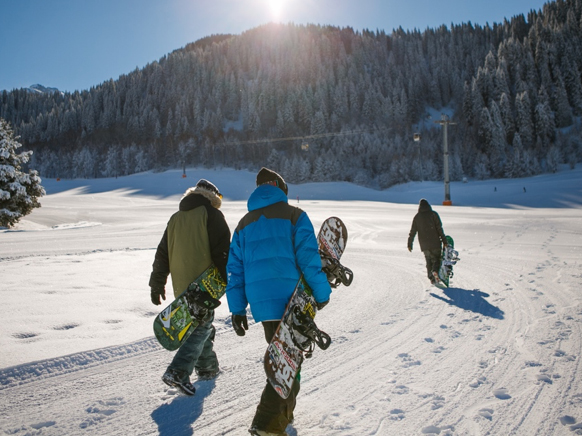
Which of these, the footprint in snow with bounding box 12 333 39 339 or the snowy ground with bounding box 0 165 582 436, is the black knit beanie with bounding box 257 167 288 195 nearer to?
the snowy ground with bounding box 0 165 582 436

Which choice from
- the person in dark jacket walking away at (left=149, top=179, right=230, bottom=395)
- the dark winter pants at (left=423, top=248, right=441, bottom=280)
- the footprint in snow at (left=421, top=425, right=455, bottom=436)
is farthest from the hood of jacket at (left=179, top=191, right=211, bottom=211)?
the dark winter pants at (left=423, top=248, right=441, bottom=280)

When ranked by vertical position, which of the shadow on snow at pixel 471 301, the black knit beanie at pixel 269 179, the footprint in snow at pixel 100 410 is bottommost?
the shadow on snow at pixel 471 301

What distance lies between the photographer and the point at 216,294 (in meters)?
3.20

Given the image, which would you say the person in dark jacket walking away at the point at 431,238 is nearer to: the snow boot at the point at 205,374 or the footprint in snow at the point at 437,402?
the footprint in snow at the point at 437,402

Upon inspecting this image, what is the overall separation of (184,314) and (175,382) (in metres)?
0.55

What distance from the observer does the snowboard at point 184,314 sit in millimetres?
3080

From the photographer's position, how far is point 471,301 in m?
5.86

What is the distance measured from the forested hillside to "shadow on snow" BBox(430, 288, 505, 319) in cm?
5655

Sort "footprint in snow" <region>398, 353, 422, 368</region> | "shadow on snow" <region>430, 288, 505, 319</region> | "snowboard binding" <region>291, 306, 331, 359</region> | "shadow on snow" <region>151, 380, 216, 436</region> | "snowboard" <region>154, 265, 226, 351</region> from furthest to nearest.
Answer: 1. "shadow on snow" <region>430, 288, 505, 319</region>
2. "footprint in snow" <region>398, 353, 422, 368</region>
3. "snowboard" <region>154, 265, 226, 351</region>
4. "shadow on snow" <region>151, 380, 216, 436</region>
5. "snowboard binding" <region>291, 306, 331, 359</region>

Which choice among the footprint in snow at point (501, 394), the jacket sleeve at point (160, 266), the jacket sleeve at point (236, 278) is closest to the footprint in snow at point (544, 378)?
the footprint in snow at point (501, 394)

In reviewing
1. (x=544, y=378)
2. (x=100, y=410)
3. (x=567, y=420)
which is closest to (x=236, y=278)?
(x=100, y=410)

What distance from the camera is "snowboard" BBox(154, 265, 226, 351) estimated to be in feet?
10.1

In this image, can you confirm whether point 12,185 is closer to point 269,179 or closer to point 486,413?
point 269,179

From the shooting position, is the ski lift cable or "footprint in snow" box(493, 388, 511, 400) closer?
"footprint in snow" box(493, 388, 511, 400)
